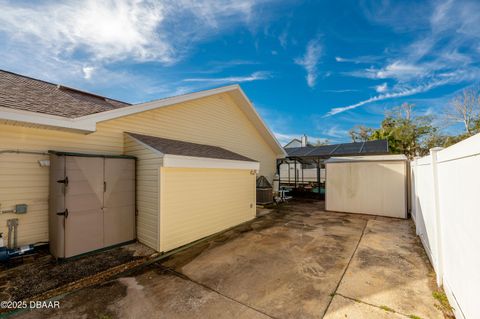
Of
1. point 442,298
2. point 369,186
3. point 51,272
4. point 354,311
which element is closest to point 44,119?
point 51,272

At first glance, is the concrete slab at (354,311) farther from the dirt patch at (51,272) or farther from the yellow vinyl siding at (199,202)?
the dirt patch at (51,272)

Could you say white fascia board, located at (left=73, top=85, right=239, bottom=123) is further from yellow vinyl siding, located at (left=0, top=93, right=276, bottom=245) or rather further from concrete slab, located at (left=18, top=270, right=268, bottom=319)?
concrete slab, located at (left=18, top=270, right=268, bottom=319)

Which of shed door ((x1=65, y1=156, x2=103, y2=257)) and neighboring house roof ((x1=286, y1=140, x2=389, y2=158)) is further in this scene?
neighboring house roof ((x1=286, y1=140, x2=389, y2=158))

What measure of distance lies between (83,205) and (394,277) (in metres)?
6.45

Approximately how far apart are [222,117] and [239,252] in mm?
6218

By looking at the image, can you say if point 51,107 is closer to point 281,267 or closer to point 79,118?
point 79,118

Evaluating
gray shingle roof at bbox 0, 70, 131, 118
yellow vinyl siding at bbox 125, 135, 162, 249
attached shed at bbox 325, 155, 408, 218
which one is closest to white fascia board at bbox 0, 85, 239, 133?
gray shingle roof at bbox 0, 70, 131, 118

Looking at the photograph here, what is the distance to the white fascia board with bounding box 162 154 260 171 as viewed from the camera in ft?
15.1

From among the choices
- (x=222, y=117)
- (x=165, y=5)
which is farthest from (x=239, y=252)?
(x=165, y=5)

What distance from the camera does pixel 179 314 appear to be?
264cm

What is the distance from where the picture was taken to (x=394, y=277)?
11.5 feet

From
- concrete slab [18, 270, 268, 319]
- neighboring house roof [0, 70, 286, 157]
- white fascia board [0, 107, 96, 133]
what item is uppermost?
neighboring house roof [0, 70, 286, 157]

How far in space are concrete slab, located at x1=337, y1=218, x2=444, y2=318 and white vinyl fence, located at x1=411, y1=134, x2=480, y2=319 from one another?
0.31m

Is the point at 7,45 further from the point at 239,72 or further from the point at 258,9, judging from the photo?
the point at 239,72
